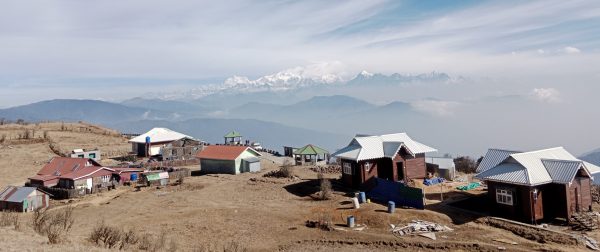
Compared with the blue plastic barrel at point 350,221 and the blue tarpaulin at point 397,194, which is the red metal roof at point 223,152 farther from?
the blue plastic barrel at point 350,221

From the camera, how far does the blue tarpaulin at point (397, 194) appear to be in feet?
121

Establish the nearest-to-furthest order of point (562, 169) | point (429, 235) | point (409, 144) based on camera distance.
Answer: point (429, 235)
point (562, 169)
point (409, 144)

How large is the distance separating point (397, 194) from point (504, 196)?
8344 mm

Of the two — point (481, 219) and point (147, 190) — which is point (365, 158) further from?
point (147, 190)

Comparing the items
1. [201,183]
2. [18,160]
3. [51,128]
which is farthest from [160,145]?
[51,128]

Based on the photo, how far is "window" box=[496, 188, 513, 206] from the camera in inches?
1335

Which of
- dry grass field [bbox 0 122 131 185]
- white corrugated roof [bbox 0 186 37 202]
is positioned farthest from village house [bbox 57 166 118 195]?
dry grass field [bbox 0 122 131 185]

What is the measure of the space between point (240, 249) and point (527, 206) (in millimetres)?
19456

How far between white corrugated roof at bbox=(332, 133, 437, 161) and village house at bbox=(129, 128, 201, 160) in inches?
1326

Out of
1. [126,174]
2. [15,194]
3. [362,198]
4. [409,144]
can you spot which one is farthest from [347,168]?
[15,194]

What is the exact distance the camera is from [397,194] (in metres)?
39.4

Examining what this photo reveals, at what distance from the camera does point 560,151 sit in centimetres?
3828

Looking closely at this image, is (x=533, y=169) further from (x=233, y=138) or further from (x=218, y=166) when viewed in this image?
(x=233, y=138)

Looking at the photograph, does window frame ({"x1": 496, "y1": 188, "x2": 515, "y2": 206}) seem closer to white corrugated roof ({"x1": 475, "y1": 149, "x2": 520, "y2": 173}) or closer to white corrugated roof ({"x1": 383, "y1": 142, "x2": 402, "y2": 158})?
white corrugated roof ({"x1": 475, "y1": 149, "x2": 520, "y2": 173})
